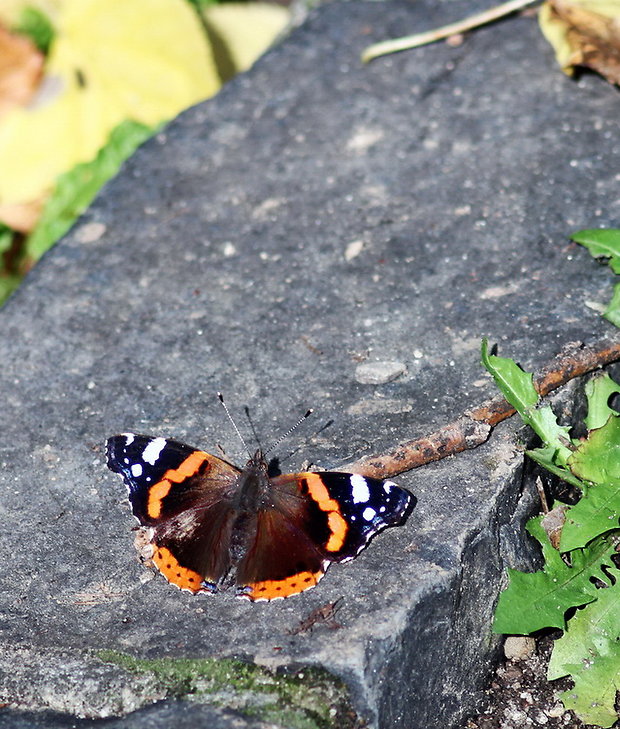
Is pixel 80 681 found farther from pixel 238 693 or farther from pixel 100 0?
pixel 100 0

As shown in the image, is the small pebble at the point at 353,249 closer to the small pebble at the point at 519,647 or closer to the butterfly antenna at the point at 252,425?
the butterfly antenna at the point at 252,425

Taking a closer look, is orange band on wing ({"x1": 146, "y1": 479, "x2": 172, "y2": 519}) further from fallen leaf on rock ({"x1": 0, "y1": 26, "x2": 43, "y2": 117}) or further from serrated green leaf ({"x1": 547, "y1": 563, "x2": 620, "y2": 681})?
fallen leaf on rock ({"x1": 0, "y1": 26, "x2": 43, "y2": 117})

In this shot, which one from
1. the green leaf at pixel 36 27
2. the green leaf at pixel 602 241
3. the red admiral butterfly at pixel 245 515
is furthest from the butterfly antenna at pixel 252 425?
the green leaf at pixel 36 27

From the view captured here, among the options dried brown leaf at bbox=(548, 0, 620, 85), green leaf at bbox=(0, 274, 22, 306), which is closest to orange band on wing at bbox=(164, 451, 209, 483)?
dried brown leaf at bbox=(548, 0, 620, 85)

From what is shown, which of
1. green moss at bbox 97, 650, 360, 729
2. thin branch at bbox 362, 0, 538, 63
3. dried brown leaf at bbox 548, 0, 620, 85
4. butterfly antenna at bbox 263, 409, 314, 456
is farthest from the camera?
thin branch at bbox 362, 0, 538, 63

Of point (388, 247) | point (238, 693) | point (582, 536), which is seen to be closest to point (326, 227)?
point (388, 247)
